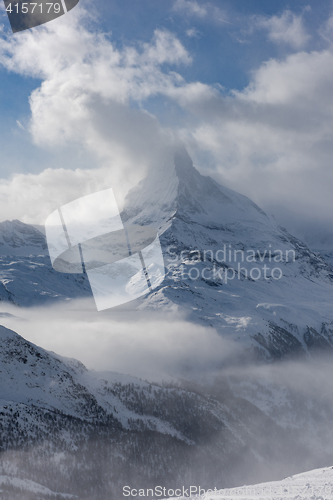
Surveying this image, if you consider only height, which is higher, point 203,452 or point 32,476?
point 32,476

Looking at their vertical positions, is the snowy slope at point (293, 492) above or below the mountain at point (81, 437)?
above

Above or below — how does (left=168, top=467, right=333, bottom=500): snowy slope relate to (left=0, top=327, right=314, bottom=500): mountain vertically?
above

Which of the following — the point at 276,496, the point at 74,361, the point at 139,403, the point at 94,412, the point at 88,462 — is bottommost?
the point at 139,403

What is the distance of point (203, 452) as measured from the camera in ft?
607

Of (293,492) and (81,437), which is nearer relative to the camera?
(293,492)

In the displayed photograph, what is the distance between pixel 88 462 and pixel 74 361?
234 feet

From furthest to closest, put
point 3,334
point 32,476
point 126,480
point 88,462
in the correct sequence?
point 3,334 < point 126,480 < point 88,462 < point 32,476

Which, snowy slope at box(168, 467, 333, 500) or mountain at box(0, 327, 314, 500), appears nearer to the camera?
snowy slope at box(168, 467, 333, 500)

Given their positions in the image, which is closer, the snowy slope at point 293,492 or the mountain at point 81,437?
the snowy slope at point 293,492

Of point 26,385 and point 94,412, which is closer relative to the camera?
point 26,385

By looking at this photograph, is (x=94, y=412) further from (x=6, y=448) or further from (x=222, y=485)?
(x=222, y=485)

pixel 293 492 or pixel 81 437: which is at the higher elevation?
pixel 293 492

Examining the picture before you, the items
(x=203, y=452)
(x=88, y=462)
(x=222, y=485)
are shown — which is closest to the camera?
(x=88, y=462)

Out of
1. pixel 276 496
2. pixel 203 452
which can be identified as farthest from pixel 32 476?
pixel 203 452
